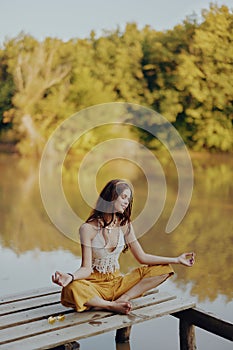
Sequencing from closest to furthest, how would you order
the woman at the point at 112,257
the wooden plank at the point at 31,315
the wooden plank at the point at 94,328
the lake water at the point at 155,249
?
the wooden plank at the point at 94,328, the wooden plank at the point at 31,315, the woman at the point at 112,257, the lake water at the point at 155,249

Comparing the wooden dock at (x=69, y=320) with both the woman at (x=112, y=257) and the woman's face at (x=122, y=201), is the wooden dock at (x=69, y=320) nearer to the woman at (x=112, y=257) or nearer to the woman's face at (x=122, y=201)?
the woman at (x=112, y=257)

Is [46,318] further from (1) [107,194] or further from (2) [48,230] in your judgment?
(2) [48,230]

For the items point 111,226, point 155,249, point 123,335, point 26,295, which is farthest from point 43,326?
point 155,249

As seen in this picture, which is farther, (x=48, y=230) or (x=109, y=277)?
(x=48, y=230)

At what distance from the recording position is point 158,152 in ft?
53.9

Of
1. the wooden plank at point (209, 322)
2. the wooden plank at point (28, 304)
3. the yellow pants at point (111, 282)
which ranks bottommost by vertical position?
the wooden plank at point (209, 322)

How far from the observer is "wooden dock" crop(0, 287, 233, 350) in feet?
6.23

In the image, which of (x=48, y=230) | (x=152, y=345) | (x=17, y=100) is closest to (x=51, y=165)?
(x=17, y=100)

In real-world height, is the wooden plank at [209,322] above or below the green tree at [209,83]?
below

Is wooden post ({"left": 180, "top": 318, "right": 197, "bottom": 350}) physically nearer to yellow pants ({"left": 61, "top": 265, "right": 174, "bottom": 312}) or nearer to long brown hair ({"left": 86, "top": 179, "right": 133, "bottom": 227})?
yellow pants ({"left": 61, "top": 265, "right": 174, "bottom": 312})

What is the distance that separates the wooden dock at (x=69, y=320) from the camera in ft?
6.23

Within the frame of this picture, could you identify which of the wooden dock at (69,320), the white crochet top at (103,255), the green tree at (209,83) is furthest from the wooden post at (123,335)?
the green tree at (209,83)

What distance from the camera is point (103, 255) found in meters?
2.31

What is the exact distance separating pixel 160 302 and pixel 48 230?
3130mm
